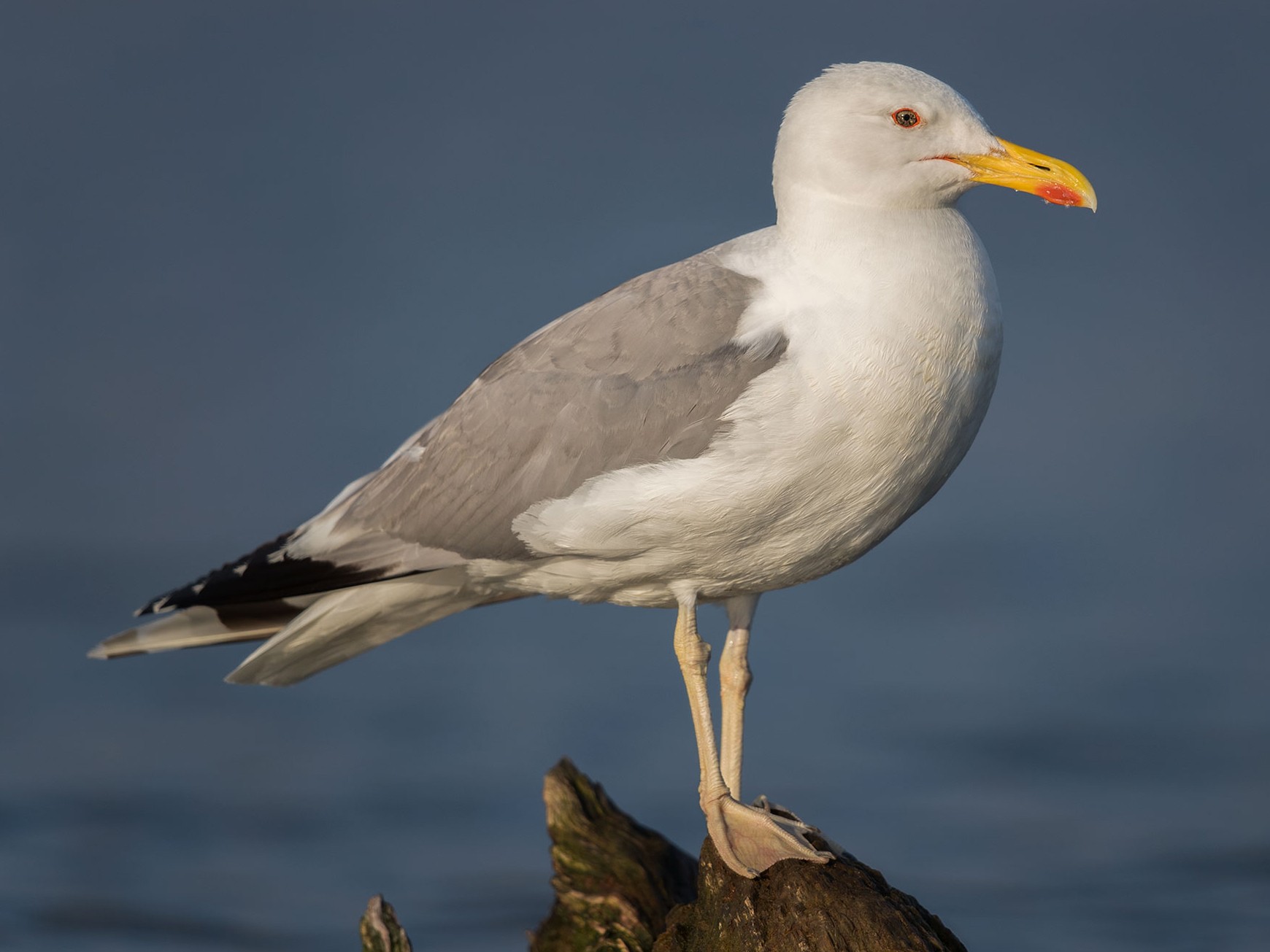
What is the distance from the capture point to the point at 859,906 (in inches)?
234

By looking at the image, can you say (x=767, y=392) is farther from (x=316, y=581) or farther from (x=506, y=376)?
(x=316, y=581)

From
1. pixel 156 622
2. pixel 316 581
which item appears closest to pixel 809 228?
pixel 316 581

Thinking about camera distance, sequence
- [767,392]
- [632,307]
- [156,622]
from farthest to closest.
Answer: [156,622], [632,307], [767,392]

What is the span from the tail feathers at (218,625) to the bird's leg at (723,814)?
176 centimetres

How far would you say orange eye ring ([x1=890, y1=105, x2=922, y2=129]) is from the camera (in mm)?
6082

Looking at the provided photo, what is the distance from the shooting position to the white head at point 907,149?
608cm

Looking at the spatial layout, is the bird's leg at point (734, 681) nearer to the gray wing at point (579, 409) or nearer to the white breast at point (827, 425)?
the white breast at point (827, 425)

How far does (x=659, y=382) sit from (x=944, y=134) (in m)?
1.43

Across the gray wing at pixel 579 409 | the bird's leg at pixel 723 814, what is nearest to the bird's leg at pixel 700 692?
the bird's leg at pixel 723 814

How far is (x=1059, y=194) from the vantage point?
20.1 ft

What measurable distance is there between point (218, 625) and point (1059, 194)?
403 centimetres

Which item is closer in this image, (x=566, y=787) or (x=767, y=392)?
(x=767, y=392)

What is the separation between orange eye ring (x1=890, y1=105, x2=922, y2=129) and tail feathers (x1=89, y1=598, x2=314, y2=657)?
10.6 ft

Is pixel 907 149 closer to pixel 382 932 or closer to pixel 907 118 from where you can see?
pixel 907 118
